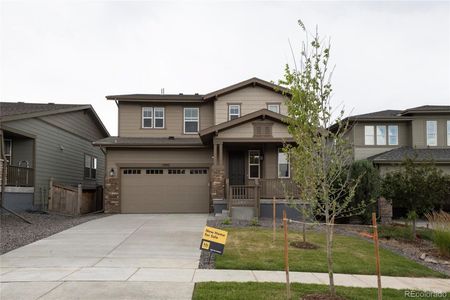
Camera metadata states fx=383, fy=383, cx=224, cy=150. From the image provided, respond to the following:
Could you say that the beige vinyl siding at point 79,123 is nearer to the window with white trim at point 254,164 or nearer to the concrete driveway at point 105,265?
the concrete driveway at point 105,265

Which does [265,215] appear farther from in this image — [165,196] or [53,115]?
[53,115]

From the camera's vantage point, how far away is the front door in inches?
765

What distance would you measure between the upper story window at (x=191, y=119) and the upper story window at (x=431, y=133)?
12697 mm

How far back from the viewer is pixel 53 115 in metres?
20.0

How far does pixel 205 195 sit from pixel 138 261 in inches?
430

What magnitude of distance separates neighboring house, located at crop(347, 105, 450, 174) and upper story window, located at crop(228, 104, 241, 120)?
614 centimetres

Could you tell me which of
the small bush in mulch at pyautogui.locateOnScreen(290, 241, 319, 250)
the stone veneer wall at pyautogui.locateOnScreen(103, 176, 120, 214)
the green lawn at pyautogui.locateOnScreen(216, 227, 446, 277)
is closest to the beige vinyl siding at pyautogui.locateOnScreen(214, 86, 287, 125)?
the stone veneer wall at pyautogui.locateOnScreen(103, 176, 120, 214)

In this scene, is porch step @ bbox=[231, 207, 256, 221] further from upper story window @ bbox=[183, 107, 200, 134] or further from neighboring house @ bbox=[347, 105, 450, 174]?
neighboring house @ bbox=[347, 105, 450, 174]

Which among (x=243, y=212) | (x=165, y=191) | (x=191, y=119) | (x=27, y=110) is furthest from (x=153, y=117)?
(x=243, y=212)

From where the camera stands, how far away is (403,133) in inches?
850

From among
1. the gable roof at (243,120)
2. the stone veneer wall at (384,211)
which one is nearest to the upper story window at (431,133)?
the stone veneer wall at (384,211)

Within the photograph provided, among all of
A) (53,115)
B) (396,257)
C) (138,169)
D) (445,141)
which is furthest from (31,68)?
(445,141)

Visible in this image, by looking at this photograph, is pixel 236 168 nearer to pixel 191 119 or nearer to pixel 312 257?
pixel 191 119

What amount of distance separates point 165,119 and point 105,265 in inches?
528
